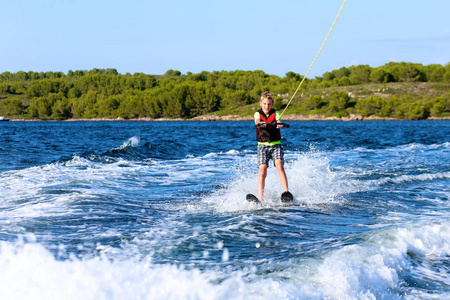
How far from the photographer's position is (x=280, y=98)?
12012cm

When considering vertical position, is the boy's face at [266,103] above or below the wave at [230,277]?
above

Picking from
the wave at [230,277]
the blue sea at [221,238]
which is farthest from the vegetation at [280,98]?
the wave at [230,277]

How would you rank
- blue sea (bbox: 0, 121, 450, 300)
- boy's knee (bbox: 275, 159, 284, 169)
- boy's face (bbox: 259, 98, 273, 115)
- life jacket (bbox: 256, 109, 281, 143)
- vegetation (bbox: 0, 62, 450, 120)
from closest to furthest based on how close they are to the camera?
blue sea (bbox: 0, 121, 450, 300)
boy's face (bbox: 259, 98, 273, 115)
boy's knee (bbox: 275, 159, 284, 169)
life jacket (bbox: 256, 109, 281, 143)
vegetation (bbox: 0, 62, 450, 120)

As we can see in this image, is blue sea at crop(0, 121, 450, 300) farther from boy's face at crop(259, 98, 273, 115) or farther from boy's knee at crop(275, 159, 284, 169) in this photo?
boy's face at crop(259, 98, 273, 115)

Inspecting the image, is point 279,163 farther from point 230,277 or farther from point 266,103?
point 230,277

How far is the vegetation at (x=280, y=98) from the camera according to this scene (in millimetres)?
110438

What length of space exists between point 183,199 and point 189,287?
479 centimetres

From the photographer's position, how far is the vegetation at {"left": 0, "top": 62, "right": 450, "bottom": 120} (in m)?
110

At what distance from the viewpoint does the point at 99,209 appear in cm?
740

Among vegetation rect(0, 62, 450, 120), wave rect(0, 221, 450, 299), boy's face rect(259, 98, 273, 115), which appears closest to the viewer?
wave rect(0, 221, 450, 299)

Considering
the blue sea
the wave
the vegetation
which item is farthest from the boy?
the vegetation

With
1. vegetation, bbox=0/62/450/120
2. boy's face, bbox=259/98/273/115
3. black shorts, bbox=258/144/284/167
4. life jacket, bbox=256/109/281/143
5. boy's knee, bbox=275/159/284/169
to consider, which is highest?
vegetation, bbox=0/62/450/120

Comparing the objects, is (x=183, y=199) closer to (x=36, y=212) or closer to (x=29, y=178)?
(x=36, y=212)

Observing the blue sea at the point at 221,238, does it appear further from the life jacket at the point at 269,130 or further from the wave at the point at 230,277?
the life jacket at the point at 269,130
